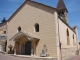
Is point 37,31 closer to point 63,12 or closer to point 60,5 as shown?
point 63,12

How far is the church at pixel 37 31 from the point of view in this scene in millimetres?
14891

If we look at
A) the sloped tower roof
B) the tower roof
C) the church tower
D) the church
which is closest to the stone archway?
the church

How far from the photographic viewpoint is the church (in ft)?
48.9

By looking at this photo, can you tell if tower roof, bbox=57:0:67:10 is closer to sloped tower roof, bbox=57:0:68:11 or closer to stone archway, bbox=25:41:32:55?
sloped tower roof, bbox=57:0:68:11

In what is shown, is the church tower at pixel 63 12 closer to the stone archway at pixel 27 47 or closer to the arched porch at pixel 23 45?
the stone archway at pixel 27 47

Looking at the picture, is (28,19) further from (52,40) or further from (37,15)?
(52,40)

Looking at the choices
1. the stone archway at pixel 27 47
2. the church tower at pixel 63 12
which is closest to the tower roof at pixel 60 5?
the church tower at pixel 63 12

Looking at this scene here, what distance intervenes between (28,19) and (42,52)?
556cm

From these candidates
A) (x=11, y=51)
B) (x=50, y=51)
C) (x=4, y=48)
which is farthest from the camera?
(x=4, y=48)

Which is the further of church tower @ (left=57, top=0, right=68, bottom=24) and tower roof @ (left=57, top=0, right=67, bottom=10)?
tower roof @ (left=57, top=0, right=67, bottom=10)

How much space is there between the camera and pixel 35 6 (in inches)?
672

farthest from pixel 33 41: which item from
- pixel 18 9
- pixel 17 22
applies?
pixel 18 9

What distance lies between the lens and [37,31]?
54.6 ft

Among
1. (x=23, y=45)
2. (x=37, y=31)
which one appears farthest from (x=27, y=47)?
(x=37, y=31)
